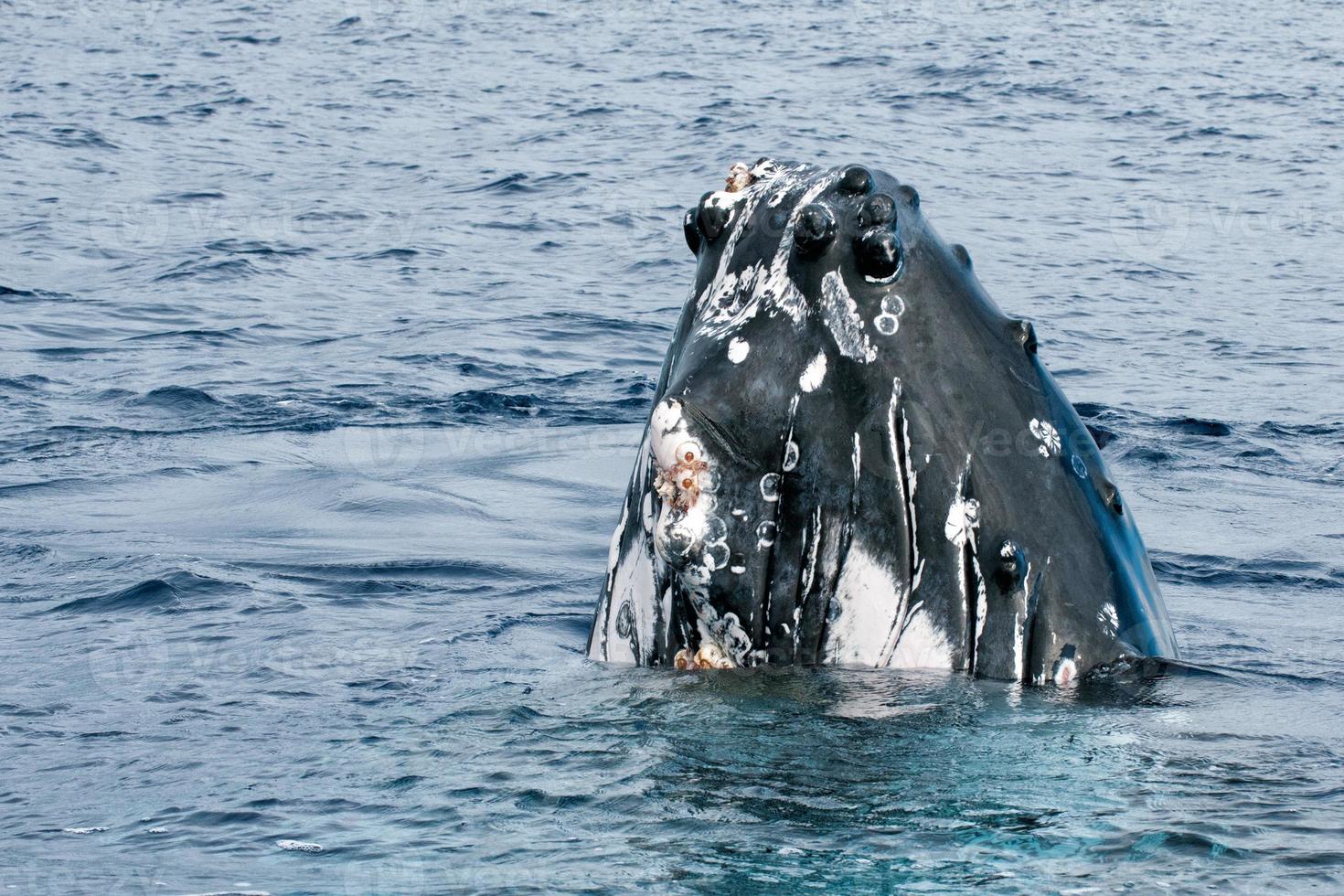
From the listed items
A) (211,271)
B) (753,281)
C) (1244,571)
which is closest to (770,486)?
(753,281)

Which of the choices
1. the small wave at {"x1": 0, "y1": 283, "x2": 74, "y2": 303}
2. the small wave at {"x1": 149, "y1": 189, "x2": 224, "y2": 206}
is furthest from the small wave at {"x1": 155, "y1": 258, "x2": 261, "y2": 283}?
the small wave at {"x1": 149, "y1": 189, "x2": 224, "y2": 206}

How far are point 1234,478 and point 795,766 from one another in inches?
336

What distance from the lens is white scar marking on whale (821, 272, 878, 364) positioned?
5.12m

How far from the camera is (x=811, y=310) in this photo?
520 centimetres

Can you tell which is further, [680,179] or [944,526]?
[680,179]

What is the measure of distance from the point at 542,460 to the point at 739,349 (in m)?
7.60

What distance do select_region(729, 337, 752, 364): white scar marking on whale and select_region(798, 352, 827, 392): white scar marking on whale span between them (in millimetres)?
169

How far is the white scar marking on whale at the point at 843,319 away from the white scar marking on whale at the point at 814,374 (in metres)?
0.06

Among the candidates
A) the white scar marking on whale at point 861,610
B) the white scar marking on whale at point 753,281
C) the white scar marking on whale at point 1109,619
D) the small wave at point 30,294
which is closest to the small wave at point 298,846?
the white scar marking on whale at point 861,610

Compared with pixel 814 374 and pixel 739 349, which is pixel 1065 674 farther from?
pixel 739 349

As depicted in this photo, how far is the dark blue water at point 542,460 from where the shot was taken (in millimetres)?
4625

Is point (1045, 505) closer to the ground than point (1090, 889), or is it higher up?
higher up

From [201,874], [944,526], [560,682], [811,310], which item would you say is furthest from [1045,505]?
[201,874]

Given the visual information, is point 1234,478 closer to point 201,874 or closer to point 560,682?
point 560,682
